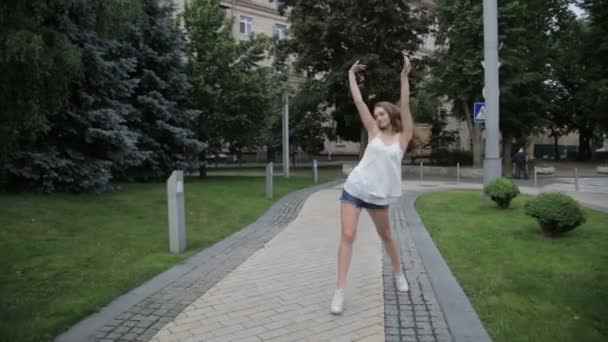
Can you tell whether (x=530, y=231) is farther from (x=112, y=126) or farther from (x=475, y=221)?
(x=112, y=126)

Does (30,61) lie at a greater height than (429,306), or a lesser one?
greater

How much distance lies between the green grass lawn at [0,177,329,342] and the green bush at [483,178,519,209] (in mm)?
5171

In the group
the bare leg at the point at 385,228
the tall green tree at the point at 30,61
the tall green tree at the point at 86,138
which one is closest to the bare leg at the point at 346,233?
the bare leg at the point at 385,228

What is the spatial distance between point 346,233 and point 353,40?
89.3 feet

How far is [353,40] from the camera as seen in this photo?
30281 mm

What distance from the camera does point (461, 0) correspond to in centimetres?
2747

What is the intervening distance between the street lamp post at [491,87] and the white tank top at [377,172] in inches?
360

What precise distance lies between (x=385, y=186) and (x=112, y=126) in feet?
34.3

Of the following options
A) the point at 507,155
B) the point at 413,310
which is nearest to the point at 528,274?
the point at 413,310

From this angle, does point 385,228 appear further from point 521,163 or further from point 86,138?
point 521,163

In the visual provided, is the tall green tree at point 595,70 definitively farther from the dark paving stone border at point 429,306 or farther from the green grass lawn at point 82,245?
the dark paving stone border at point 429,306

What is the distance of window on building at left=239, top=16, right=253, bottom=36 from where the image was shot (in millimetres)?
45406

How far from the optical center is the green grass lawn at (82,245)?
179 inches

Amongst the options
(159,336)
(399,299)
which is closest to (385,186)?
(399,299)
